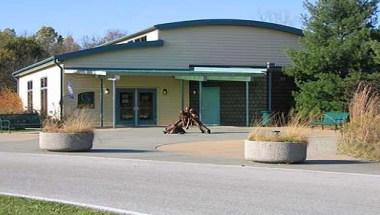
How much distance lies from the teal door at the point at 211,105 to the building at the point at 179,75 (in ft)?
0.19

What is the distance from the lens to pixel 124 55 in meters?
39.1

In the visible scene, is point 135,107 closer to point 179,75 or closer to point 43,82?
point 179,75

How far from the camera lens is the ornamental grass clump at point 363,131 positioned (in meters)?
19.0

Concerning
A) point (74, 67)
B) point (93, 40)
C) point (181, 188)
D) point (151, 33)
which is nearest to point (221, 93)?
point (151, 33)

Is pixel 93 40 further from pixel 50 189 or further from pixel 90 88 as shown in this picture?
pixel 50 189

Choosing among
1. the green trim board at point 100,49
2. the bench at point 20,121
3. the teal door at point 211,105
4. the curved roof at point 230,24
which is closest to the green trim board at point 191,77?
the teal door at point 211,105

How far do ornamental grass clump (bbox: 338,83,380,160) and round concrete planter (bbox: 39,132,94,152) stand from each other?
24.6 feet

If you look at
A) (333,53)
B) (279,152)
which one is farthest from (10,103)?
(279,152)

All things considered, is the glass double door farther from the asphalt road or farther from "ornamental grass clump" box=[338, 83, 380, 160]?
the asphalt road

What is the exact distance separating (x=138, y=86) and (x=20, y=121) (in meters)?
7.17

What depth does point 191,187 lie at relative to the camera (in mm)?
12172

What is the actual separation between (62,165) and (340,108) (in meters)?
22.2

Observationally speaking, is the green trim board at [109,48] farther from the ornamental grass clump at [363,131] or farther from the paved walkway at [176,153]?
the ornamental grass clump at [363,131]

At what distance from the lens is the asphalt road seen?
32.8ft
